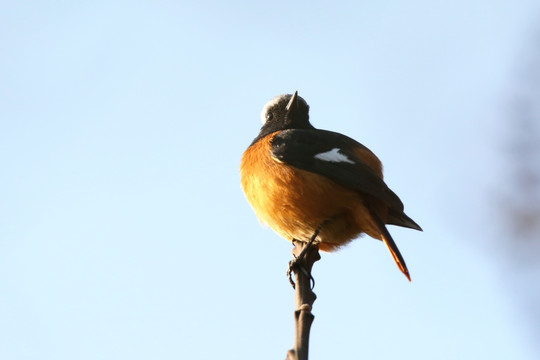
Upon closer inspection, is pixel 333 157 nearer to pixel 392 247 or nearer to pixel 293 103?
pixel 392 247

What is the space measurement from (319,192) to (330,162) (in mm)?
370

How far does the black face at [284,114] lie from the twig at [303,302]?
2.07m

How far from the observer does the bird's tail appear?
5258 mm

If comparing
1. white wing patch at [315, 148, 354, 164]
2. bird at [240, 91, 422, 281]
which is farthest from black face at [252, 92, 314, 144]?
white wing patch at [315, 148, 354, 164]

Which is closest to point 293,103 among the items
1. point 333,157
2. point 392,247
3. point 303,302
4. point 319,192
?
point 333,157

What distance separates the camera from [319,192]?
5848mm

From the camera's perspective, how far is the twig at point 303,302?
2.93 meters

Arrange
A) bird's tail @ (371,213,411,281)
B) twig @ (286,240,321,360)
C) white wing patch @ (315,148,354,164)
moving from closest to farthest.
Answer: twig @ (286,240,321,360) → bird's tail @ (371,213,411,281) → white wing patch @ (315,148,354,164)

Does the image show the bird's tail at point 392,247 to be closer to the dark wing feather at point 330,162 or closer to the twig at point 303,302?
the dark wing feather at point 330,162

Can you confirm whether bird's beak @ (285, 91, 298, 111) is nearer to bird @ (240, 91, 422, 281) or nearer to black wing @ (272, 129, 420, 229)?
black wing @ (272, 129, 420, 229)

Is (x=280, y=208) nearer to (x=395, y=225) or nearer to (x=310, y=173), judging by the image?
(x=310, y=173)

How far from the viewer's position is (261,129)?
7.75m

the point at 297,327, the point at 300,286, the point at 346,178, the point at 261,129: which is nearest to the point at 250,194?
the point at 346,178

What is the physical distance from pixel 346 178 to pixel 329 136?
0.85m
